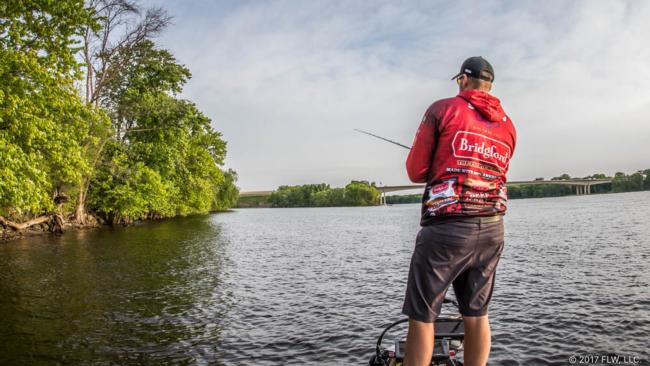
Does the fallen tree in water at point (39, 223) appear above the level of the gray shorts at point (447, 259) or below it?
below

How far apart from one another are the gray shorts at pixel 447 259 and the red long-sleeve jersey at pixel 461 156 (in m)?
0.11

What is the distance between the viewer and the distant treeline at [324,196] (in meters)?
166

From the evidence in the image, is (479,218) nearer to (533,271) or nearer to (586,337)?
(586,337)

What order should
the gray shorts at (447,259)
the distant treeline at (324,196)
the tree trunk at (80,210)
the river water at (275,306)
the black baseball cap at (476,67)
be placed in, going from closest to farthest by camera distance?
the gray shorts at (447,259)
the black baseball cap at (476,67)
the river water at (275,306)
the tree trunk at (80,210)
the distant treeline at (324,196)

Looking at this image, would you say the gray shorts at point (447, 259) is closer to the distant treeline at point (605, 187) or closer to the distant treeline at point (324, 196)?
the distant treeline at point (605, 187)

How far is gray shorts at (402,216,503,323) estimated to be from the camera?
3705 millimetres

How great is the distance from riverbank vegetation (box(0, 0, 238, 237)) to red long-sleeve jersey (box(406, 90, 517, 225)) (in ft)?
53.4

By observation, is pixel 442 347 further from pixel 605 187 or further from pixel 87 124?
pixel 605 187

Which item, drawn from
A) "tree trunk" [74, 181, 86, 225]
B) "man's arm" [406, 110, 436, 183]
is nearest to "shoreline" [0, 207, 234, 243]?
"tree trunk" [74, 181, 86, 225]

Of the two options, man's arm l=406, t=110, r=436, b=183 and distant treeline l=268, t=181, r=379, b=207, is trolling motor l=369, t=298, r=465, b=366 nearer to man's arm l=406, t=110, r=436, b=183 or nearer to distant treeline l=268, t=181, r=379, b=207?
man's arm l=406, t=110, r=436, b=183

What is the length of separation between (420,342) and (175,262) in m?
15.6

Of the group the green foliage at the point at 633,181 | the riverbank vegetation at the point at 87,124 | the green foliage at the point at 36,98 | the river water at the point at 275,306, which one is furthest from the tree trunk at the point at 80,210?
the green foliage at the point at 633,181

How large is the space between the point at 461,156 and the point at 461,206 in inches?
16.8

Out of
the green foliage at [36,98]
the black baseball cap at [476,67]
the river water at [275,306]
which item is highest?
the green foliage at [36,98]
